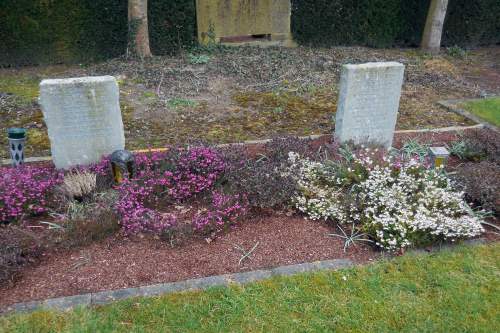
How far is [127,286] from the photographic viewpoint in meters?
3.81

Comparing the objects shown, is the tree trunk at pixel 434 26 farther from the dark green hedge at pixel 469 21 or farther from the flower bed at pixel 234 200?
the flower bed at pixel 234 200

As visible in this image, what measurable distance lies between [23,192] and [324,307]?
310 cm

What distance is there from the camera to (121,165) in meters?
5.04

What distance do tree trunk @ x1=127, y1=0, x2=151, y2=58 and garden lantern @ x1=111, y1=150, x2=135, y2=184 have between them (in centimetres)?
532

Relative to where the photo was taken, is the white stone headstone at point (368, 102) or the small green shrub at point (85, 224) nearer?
the small green shrub at point (85, 224)

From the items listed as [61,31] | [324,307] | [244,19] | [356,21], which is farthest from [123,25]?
[324,307]

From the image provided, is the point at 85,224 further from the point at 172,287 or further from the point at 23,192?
the point at 172,287

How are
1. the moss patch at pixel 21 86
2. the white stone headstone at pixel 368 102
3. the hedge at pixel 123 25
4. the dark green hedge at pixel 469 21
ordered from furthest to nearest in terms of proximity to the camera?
the dark green hedge at pixel 469 21, the hedge at pixel 123 25, the moss patch at pixel 21 86, the white stone headstone at pixel 368 102

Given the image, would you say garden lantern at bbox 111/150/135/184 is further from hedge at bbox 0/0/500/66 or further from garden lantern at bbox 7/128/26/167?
hedge at bbox 0/0/500/66

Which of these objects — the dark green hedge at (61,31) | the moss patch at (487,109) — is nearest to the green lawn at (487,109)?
the moss patch at (487,109)

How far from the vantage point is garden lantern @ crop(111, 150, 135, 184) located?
5.04 metres

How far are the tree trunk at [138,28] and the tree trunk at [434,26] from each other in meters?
6.90

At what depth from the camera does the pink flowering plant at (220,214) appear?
441 centimetres

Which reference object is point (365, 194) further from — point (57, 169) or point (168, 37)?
point (168, 37)
